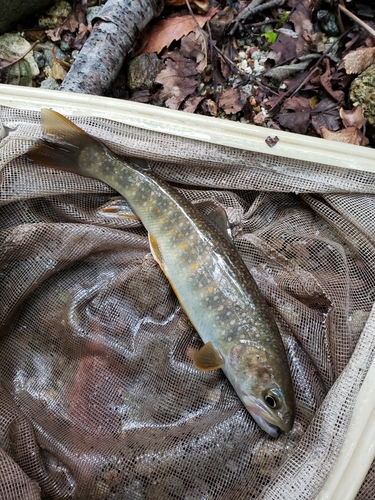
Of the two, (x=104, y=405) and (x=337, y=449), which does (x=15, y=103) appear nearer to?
(x=104, y=405)

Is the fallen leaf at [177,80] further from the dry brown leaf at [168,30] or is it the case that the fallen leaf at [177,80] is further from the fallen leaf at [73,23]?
the fallen leaf at [73,23]

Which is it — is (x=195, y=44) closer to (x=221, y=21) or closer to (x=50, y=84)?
(x=221, y=21)

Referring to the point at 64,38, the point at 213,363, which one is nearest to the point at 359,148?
the point at 213,363

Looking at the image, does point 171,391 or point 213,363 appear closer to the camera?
point 213,363

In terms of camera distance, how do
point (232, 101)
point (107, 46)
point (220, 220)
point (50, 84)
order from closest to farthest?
point (220, 220) → point (107, 46) → point (232, 101) → point (50, 84)

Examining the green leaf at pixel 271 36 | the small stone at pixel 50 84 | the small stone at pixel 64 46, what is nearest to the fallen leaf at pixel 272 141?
the green leaf at pixel 271 36

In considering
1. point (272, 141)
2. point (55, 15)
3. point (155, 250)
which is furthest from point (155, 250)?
point (55, 15)
